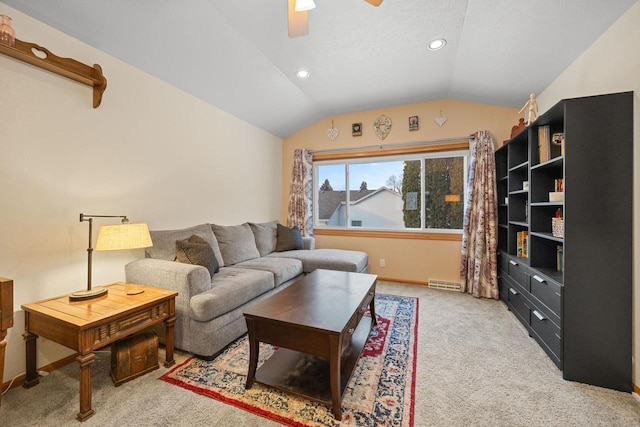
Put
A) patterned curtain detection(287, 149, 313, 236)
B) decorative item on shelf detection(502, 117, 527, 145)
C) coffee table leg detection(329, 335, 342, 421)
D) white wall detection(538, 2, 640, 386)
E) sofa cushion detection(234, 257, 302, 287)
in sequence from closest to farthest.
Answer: coffee table leg detection(329, 335, 342, 421)
white wall detection(538, 2, 640, 386)
sofa cushion detection(234, 257, 302, 287)
decorative item on shelf detection(502, 117, 527, 145)
patterned curtain detection(287, 149, 313, 236)

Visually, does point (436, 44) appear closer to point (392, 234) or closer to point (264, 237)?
point (392, 234)

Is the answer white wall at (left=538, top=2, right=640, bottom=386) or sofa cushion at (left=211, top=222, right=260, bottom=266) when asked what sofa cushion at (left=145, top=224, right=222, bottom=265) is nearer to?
sofa cushion at (left=211, top=222, right=260, bottom=266)

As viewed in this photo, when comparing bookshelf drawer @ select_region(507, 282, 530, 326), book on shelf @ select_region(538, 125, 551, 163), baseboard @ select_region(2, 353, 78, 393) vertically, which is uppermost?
book on shelf @ select_region(538, 125, 551, 163)

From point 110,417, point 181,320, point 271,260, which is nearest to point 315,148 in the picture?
point 271,260

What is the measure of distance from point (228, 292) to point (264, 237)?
5.70ft

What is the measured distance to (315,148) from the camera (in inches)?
183

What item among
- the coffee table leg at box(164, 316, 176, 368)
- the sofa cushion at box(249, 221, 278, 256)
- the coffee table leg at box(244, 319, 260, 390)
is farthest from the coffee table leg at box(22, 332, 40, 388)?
the sofa cushion at box(249, 221, 278, 256)

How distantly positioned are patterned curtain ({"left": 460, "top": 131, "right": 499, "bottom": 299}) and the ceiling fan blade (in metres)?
2.88

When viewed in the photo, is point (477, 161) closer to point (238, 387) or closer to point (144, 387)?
point (238, 387)

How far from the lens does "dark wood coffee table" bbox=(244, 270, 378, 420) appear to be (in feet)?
4.82

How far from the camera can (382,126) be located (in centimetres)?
417

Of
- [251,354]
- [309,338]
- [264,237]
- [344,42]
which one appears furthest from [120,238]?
[344,42]

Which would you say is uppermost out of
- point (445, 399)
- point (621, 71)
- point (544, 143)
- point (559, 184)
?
point (621, 71)

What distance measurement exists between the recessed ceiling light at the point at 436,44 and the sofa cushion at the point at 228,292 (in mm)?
2770
